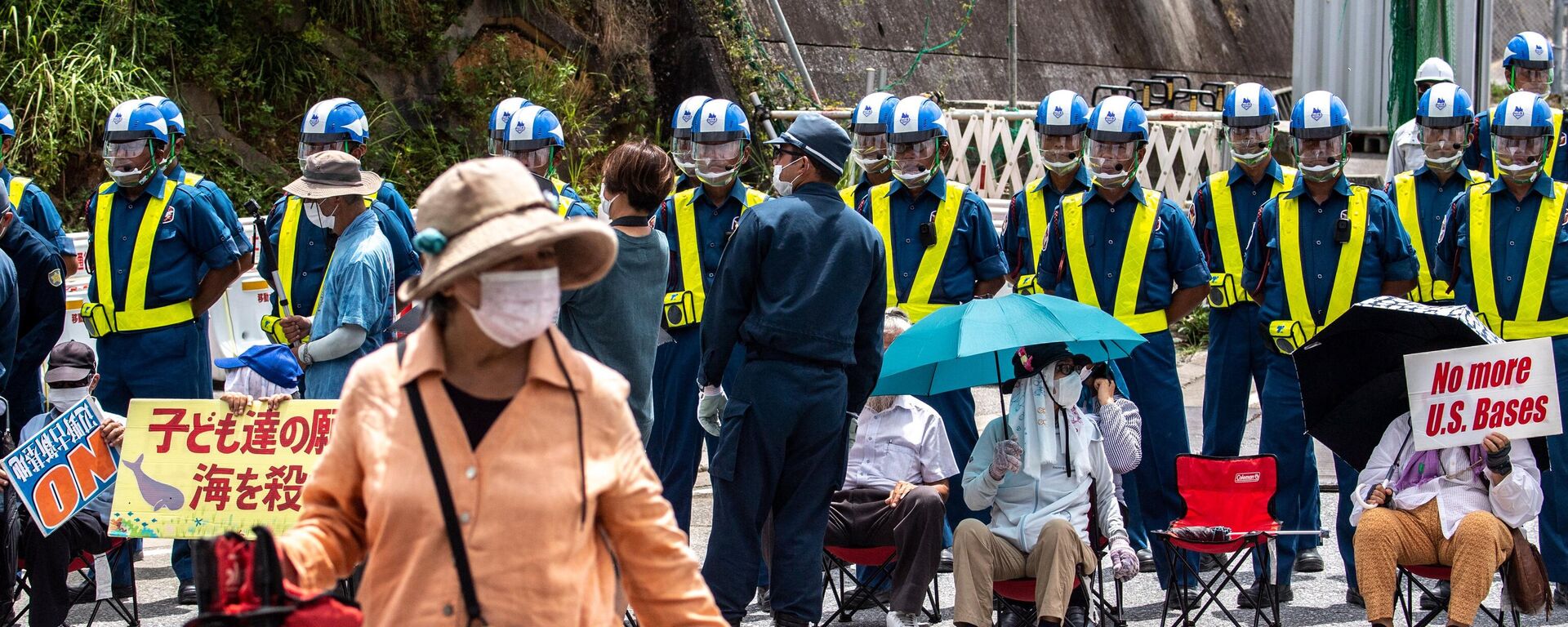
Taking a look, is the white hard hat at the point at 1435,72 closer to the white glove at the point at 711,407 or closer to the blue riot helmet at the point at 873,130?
the blue riot helmet at the point at 873,130

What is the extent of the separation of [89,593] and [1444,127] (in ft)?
21.7

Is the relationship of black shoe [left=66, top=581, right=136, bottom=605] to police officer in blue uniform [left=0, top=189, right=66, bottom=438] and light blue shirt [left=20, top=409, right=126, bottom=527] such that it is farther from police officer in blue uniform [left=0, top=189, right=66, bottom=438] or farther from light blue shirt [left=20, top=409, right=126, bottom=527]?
police officer in blue uniform [left=0, top=189, right=66, bottom=438]

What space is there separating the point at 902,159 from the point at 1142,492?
197cm

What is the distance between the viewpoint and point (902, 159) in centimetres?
884

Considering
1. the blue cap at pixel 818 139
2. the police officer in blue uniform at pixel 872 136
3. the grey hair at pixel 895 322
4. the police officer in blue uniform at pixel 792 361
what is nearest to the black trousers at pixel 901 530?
the police officer in blue uniform at pixel 792 361

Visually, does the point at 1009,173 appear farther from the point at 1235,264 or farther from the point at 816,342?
the point at 816,342

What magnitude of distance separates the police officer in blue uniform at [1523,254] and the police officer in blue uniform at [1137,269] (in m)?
1.19

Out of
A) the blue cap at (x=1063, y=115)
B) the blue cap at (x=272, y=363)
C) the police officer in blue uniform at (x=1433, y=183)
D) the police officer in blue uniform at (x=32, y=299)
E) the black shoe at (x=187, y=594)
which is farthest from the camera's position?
the blue cap at (x=1063, y=115)

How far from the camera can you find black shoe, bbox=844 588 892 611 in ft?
24.1

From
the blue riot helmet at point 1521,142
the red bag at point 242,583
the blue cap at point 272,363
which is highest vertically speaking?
the blue riot helmet at point 1521,142

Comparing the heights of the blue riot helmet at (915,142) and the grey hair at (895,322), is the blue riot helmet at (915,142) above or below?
above

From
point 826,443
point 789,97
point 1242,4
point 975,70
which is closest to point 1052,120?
point 826,443

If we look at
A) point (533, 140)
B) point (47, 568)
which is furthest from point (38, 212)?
point (47, 568)

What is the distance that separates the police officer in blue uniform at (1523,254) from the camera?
7.95m
